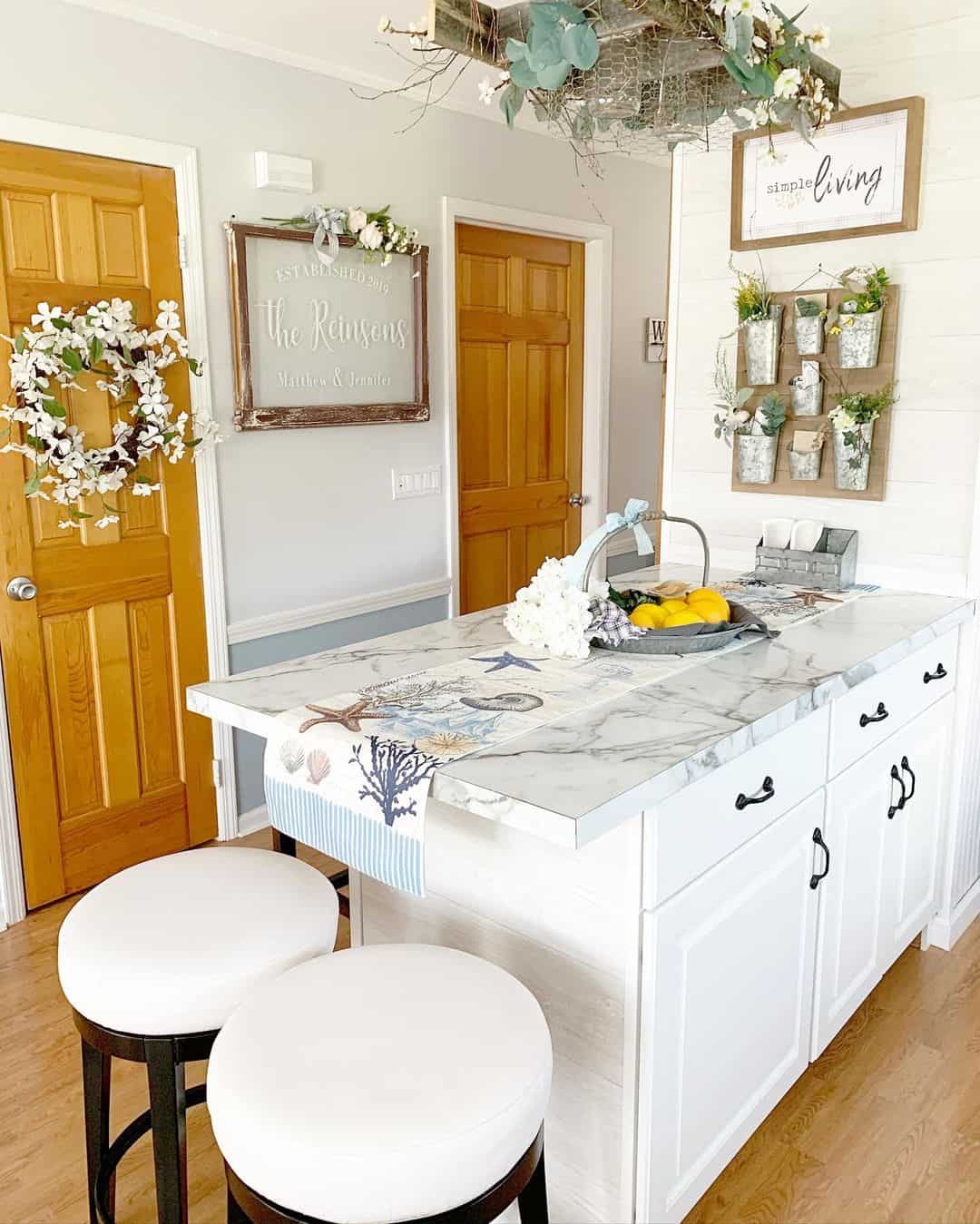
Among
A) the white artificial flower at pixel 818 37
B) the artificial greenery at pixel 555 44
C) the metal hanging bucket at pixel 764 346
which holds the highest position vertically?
the white artificial flower at pixel 818 37

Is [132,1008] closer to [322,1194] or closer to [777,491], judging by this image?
[322,1194]

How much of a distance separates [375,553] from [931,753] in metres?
1.98

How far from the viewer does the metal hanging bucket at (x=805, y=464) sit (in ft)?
8.75

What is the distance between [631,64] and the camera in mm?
1601

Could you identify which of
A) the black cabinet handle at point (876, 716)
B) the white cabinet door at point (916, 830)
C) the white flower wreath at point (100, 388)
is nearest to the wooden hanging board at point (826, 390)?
the white cabinet door at point (916, 830)

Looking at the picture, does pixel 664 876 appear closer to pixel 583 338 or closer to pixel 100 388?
pixel 100 388

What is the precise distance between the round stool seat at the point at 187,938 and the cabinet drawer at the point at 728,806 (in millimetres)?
520

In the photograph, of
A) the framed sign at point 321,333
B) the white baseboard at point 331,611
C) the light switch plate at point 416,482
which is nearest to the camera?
the framed sign at point 321,333

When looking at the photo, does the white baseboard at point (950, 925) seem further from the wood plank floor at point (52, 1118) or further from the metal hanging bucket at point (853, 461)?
the wood plank floor at point (52, 1118)

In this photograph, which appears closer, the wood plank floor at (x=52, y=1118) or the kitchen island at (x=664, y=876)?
the kitchen island at (x=664, y=876)

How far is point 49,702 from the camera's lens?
287 centimetres

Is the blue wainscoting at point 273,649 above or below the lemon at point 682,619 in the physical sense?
below

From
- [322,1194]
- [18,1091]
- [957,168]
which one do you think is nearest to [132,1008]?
[322,1194]

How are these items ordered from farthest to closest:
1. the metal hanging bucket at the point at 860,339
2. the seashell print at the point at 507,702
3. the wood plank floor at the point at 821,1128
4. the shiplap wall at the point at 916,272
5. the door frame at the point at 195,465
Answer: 1. the door frame at the point at 195,465
2. the metal hanging bucket at the point at 860,339
3. the shiplap wall at the point at 916,272
4. the wood plank floor at the point at 821,1128
5. the seashell print at the point at 507,702
